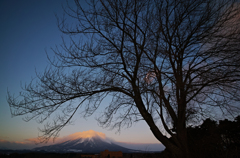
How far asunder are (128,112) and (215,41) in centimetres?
374

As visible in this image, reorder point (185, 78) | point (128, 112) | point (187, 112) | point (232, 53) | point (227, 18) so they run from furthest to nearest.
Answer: point (128, 112), point (187, 112), point (185, 78), point (227, 18), point (232, 53)

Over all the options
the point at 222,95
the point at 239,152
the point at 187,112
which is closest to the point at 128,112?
the point at 187,112

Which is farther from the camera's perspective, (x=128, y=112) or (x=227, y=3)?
(x=128, y=112)

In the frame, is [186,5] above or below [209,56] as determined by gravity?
above

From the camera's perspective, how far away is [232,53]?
4.66 meters

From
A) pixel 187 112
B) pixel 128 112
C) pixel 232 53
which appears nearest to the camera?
pixel 232 53

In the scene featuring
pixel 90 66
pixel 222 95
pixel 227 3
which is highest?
pixel 227 3

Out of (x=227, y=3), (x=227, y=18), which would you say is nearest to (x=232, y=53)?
(x=227, y=18)

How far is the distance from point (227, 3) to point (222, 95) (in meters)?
2.82

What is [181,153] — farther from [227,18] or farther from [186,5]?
[186,5]

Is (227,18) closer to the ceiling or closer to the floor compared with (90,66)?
closer to the ceiling

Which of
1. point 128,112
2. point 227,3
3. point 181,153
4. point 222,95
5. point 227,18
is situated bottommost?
point 181,153

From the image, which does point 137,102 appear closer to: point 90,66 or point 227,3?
point 90,66

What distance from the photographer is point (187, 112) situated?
573 centimetres
